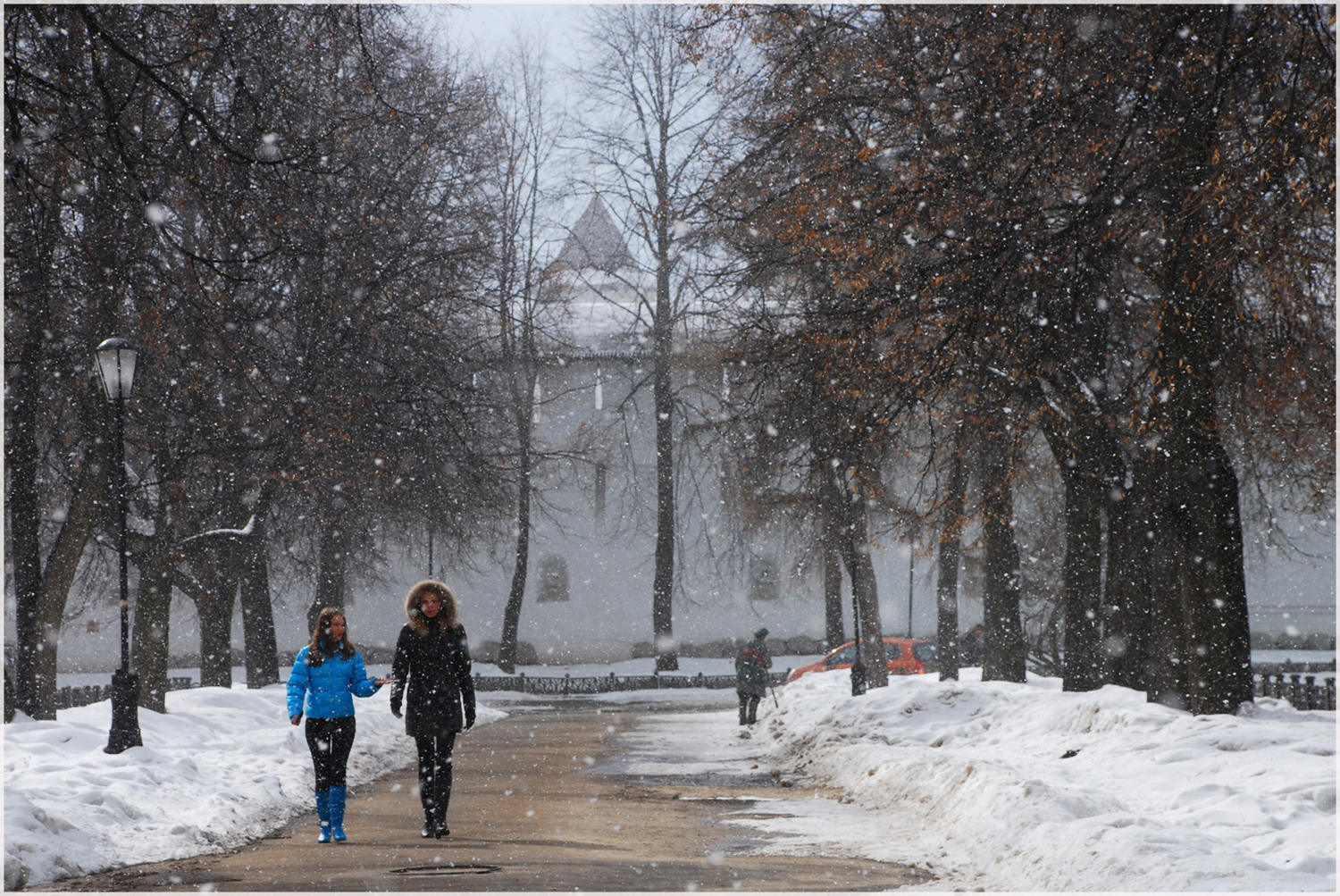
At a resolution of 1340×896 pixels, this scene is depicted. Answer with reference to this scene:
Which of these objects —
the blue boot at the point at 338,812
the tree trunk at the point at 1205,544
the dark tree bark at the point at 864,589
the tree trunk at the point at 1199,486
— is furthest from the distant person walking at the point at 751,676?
the blue boot at the point at 338,812

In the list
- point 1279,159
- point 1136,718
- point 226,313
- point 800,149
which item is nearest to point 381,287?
point 226,313

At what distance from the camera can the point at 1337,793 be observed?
798 cm

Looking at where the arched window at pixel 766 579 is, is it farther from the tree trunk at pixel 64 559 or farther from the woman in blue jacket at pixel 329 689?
the woman in blue jacket at pixel 329 689

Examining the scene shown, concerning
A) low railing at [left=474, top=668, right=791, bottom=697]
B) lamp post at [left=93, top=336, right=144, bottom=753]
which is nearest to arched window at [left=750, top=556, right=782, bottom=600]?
low railing at [left=474, top=668, right=791, bottom=697]

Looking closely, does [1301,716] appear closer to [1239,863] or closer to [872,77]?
[1239,863]

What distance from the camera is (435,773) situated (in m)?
9.46

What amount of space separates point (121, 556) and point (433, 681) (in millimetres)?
5843

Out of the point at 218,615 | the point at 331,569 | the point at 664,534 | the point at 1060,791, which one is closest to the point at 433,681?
the point at 1060,791

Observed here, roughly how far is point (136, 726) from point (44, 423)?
6.01 metres

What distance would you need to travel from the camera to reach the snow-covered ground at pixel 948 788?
23.8 feet

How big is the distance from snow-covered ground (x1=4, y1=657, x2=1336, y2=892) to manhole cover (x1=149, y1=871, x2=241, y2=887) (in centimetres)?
59

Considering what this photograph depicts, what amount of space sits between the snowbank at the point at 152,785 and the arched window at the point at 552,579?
28547 millimetres

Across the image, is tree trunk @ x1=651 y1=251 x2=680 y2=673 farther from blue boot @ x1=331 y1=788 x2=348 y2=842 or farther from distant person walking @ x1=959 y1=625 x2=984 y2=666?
blue boot @ x1=331 y1=788 x2=348 y2=842

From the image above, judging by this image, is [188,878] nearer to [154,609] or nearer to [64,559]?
[64,559]
